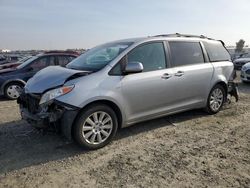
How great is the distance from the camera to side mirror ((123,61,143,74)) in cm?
478

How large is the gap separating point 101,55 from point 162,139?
1.90 m

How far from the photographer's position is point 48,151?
15.1 feet

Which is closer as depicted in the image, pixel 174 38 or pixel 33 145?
pixel 33 145

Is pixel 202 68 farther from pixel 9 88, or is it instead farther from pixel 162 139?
pixel 9 88

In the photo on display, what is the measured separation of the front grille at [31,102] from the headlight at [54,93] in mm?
197

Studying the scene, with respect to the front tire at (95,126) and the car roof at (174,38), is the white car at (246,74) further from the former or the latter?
the front tire at (95,126)

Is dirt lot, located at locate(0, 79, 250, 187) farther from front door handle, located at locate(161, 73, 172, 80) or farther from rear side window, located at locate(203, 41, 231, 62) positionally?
rear side window, located at locate(203, 41, 231, 62)

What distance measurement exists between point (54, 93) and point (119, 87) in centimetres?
105

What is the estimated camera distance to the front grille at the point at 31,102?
15.6ft

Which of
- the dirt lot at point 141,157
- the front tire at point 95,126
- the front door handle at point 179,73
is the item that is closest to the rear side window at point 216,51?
the front door handle at point 179,73

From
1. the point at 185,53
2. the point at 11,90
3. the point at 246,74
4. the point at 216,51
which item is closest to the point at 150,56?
the point at 185,53

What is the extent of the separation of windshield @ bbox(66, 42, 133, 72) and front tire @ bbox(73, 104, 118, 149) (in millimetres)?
719

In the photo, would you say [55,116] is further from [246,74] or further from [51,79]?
Result: [246,74]

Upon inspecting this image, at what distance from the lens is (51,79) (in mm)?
4754
